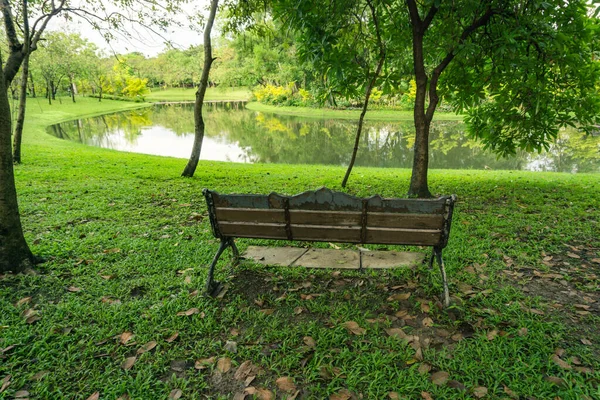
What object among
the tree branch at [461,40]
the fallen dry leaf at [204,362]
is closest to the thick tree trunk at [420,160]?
the tree branch at [461,40]

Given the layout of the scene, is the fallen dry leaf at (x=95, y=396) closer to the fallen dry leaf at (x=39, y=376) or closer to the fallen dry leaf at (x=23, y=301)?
the fallen dry leaf at (x=39, y=376)

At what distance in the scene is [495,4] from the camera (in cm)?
555

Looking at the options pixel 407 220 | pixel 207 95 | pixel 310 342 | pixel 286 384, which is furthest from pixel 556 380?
pixel 207 95

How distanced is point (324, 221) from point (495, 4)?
5035mm

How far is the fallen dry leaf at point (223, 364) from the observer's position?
8.02 feet

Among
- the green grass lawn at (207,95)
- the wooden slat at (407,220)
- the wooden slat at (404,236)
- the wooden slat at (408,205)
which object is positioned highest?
the green grass lawn at (207,95)

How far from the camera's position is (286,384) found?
230cm

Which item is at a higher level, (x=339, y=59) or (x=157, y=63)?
(x=157, y=63)

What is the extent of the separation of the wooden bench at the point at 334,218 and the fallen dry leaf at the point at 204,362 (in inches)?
34.7

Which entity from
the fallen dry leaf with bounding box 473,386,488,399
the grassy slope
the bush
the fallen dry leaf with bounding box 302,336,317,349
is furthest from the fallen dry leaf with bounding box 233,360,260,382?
the bush

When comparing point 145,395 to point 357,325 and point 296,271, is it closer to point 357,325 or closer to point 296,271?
point 357,325

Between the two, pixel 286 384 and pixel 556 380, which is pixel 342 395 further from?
pixel 556 380

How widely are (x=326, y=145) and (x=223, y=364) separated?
60.9 ft

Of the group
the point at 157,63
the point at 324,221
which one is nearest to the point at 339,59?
A: the point at 324,221
